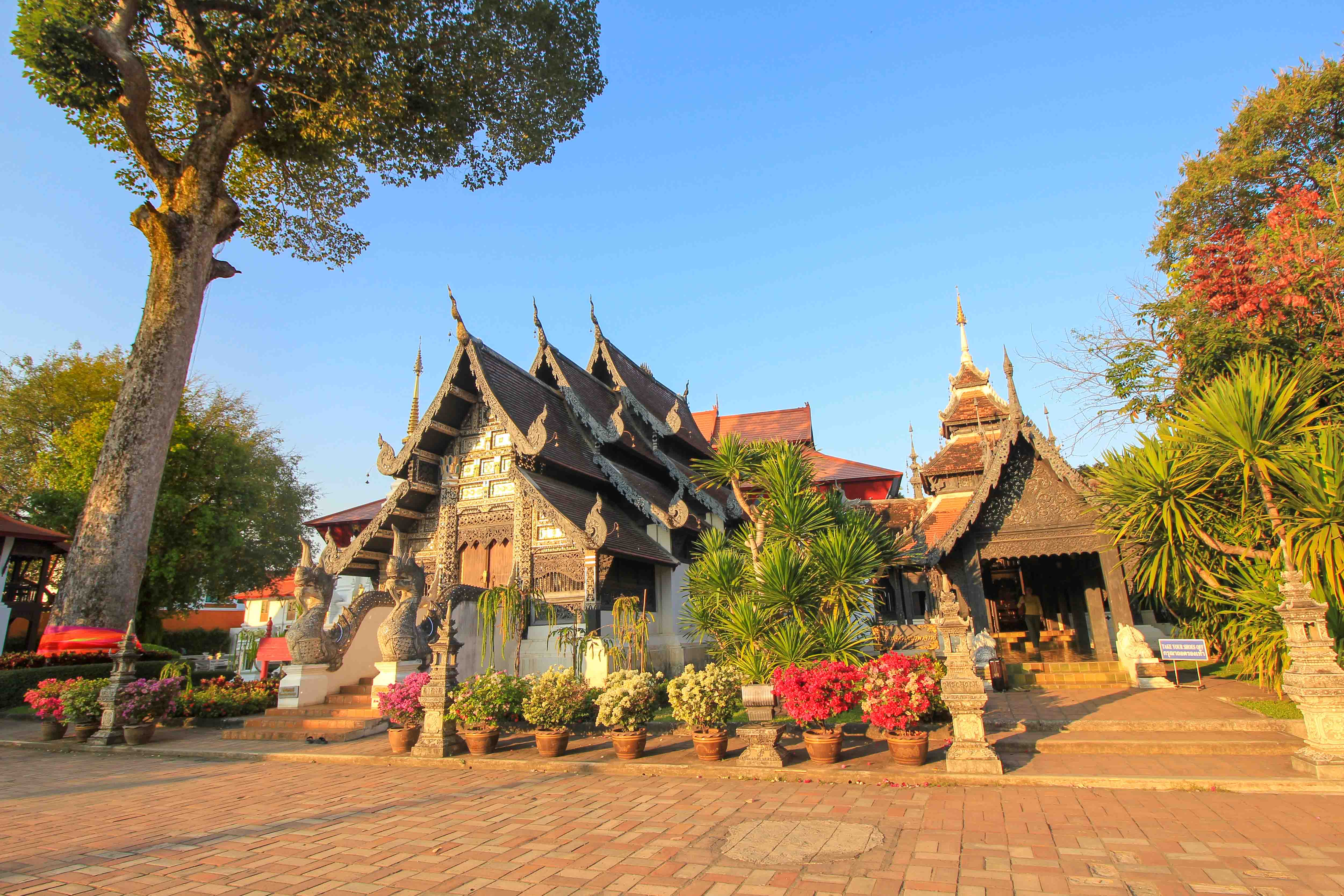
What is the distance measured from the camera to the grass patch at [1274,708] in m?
7.63

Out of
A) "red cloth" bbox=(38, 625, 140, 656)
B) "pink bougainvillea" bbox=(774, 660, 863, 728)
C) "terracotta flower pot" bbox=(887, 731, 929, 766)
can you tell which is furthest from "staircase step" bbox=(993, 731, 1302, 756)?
"red cloth" bbox=(38, 625, 140, 656)

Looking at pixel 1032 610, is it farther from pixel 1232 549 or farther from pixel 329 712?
pixel 329 712

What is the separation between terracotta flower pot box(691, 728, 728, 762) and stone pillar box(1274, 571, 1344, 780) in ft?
16.8

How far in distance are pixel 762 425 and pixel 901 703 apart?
22.1 m

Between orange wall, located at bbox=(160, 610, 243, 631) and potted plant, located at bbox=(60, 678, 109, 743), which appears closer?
potted plant, located at bbox=(60, 678, 109, 743)

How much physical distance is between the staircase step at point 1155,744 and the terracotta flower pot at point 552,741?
484 centimetres

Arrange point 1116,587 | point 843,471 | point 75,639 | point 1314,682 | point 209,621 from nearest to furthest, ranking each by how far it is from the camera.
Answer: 1. point 1314,682
2. point 1116,587
3. point 75,639
4. point 843,471
5. point 209,621

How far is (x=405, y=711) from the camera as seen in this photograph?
8531 millimetres

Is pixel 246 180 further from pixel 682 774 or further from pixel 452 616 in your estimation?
pixel 682 774

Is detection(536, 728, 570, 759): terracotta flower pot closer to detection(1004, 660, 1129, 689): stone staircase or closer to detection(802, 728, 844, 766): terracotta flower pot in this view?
detection(802, 728, 844, 766): terracotta flower pot

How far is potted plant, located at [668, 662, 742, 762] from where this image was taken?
287 inches

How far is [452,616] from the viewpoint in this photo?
10625 mm

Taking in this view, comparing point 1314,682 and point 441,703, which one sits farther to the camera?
point 441,703

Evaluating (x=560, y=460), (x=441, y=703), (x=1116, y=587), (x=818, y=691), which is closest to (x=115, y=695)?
(x=441, y=703)
